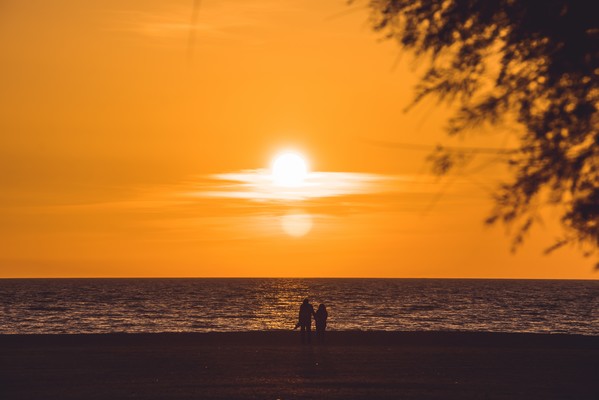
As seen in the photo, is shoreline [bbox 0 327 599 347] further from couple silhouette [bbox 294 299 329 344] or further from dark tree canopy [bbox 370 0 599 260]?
dark tree canopy [bbox 370 0 599 260]

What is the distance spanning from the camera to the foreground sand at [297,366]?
→ 19578 millimetres

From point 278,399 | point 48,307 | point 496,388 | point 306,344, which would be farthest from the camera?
point 48,307

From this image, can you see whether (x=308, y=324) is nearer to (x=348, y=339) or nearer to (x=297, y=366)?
(x=348, y=339)

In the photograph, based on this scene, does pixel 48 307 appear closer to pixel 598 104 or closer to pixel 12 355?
pixel 12 355

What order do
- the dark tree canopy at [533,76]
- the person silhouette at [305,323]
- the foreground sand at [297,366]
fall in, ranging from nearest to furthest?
the dark tree canopy at [533,76] → the foreground sand at [297,366] → the person silhouette at [305,323]

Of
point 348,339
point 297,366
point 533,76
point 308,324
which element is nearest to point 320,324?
point 308,324

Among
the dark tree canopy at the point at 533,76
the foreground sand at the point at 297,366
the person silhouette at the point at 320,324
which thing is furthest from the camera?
the person silhouette at the point at 320,324

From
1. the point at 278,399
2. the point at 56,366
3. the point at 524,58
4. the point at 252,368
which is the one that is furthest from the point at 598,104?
the point at 56,366

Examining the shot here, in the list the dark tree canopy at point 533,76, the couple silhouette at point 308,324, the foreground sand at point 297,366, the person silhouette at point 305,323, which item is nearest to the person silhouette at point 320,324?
the couple silhouette at point 308,324

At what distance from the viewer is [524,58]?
36.7ft

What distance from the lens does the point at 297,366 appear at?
24500 mm

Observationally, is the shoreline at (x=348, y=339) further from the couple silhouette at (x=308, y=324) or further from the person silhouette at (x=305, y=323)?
the person silhouette at (x=305, y=323)

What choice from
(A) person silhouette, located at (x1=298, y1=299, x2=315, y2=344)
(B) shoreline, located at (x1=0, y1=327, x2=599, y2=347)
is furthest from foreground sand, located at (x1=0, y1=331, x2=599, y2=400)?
(A) person silhouette, located at (x1=298, y1=299, x2=315, y2=344)

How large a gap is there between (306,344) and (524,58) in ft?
71.3
